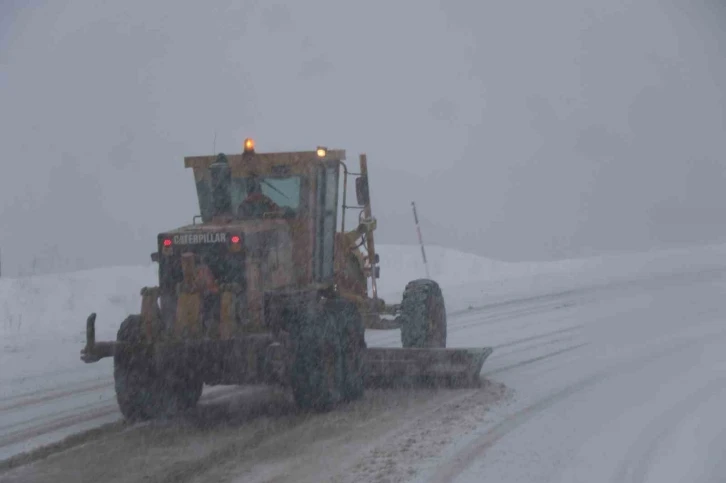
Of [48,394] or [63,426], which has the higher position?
[48,394]

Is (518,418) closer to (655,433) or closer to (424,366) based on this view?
(655,433)

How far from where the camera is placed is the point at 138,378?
369 inches

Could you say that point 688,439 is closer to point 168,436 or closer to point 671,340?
point 168,436

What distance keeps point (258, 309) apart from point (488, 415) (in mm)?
2310

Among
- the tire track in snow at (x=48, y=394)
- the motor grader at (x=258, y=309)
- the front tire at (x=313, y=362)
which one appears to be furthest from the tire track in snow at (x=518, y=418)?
the tire track in snow at (x=48, y=394)

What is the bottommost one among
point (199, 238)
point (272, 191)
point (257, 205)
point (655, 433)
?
point (655, 433)

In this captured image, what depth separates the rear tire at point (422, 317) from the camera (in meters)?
12.2

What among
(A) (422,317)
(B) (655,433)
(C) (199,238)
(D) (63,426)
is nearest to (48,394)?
(D) (63,426)

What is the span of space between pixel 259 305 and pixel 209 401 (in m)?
1.78

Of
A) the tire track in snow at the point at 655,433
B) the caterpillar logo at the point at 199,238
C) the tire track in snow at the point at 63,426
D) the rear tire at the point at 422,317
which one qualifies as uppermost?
the caterpillar logo at the point at 199,238

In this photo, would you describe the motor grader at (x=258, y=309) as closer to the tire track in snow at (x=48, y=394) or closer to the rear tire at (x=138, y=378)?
the rear tire at (x=138, y=378)

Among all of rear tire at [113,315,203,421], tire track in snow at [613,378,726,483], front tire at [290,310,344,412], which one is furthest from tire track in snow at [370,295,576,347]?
tire track in snow at [613,378,726,483]

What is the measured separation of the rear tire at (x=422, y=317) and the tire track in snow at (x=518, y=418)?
225cm

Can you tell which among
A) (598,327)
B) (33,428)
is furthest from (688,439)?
(598,327)
